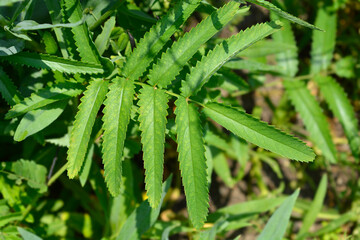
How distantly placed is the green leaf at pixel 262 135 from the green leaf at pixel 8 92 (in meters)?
0.69

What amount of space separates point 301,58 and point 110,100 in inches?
72.9

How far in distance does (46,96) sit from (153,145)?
41 cm

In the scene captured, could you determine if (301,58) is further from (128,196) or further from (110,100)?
(110,100)

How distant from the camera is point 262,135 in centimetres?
111

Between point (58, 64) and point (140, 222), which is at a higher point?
point (58, 64)

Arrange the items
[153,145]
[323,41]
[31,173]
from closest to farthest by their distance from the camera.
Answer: [153,145] → [31,173] → [323,41]

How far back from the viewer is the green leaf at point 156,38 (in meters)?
1.14

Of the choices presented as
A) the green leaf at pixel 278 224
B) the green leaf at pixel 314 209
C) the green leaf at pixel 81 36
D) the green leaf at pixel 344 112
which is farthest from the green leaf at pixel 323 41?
the green leaf at pixel 81 36

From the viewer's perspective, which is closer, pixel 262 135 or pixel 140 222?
pixel 262 135

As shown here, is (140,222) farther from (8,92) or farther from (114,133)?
(8,92)

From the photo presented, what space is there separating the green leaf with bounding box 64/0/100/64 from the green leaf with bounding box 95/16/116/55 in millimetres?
97

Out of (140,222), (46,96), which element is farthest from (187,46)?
(140,222)

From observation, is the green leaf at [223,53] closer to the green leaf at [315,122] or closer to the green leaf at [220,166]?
the green leaf at [315,122]

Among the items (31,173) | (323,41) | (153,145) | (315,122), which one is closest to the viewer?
(153,145)
